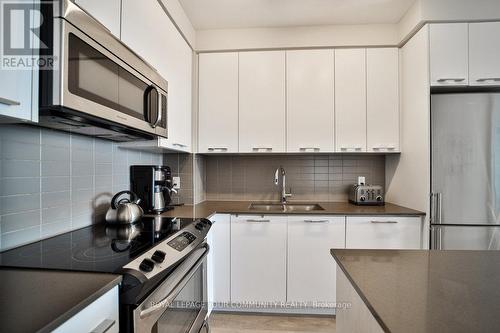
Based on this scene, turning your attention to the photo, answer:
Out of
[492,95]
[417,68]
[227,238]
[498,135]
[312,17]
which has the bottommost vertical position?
[227,238]

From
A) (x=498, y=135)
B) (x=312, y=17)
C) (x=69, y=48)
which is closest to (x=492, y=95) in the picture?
(x=498, y=135)

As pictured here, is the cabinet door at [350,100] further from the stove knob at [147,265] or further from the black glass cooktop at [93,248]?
the stove knob at [147,265]

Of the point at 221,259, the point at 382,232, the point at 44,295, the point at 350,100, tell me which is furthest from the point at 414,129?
the point at 44,295

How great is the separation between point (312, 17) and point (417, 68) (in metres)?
0.99

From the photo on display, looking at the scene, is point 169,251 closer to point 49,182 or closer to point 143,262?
point 143,262

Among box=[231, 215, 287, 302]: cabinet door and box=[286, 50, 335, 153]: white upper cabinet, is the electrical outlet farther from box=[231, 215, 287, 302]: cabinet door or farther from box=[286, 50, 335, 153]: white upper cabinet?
box=[286, 50, 335, 153]: white upper cabinet

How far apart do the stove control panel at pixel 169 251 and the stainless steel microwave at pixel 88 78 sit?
564 millimetres

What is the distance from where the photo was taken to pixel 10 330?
0.51 metres

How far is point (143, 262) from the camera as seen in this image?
0.90m

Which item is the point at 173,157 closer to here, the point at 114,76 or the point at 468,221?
the point at 114,76

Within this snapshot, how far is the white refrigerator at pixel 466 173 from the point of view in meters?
1.88

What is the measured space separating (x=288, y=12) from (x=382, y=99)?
1151mm

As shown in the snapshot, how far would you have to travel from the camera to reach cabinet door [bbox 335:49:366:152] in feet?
7.68

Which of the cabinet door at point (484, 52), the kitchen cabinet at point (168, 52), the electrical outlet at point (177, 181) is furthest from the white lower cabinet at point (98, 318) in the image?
the cabinet door at point (484, 52)
